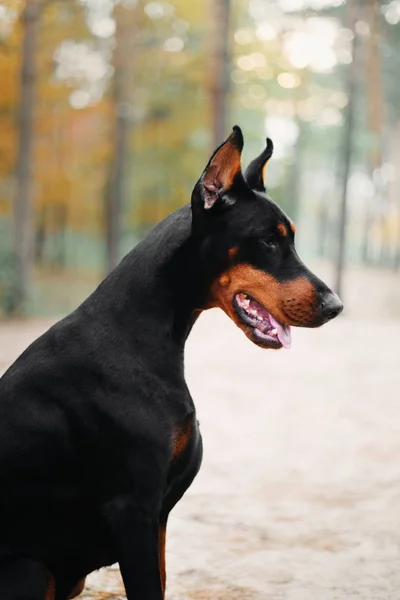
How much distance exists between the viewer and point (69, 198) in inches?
817

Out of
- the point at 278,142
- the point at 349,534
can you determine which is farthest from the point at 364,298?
the point at 349,534

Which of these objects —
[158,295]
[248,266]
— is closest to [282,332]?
[248,266]

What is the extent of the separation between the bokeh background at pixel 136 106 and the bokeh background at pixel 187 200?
57 millimetres

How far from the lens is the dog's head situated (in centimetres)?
248

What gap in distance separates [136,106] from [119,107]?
9.64 feet

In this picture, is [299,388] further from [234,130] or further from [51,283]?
[51,283]

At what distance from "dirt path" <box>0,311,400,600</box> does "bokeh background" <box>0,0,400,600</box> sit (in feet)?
0.05

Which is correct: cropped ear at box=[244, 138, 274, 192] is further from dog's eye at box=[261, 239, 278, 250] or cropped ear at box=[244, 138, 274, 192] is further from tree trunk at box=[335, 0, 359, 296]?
tree trunk at box=[335, 0, 359, 296]

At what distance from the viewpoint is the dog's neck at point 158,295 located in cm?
248

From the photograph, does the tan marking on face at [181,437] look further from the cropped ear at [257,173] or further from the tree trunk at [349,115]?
the tree trunk at [349,115]

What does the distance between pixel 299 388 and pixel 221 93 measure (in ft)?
29.1

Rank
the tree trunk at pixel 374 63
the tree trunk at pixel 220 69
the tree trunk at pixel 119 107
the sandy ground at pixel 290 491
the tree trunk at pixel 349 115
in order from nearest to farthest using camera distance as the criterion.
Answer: the sandy ground at pixel 290 491
the tree trunk at pixel 220 69
the tree trunk at pixel 349 115
the tree trunk at pixel 119 107
the tree trunk at pixel 374 63

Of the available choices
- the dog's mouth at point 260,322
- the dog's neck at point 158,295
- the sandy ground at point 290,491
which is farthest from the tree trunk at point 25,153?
the dog's mouth at point 260,322

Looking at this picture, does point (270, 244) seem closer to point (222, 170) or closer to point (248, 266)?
point (248, 266)
